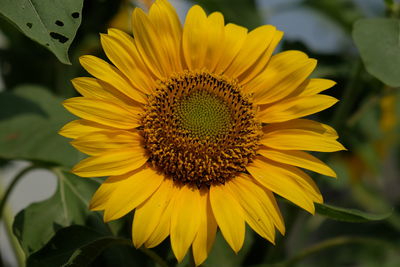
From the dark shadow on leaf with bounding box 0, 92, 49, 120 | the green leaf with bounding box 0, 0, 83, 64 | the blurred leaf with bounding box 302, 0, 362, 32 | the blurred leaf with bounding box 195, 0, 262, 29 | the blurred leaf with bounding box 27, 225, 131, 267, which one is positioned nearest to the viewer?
the green leaf with bounding box 0, 0, 83, 64

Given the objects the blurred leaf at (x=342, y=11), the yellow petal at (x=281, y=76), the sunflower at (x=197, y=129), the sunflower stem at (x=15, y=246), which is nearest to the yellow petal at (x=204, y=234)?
the sunflower at (x=197, y=129)

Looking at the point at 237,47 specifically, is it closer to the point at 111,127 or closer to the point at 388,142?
the point at 111,127

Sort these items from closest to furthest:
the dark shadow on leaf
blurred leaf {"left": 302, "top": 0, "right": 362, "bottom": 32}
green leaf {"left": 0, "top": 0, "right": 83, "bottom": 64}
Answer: green leaf {"left": 0, "top": 0, "right": 83, "bottom": 64}, the dark shadow on leaf, blurred leaf {"left": 302, "top": 0, "right": 362, "bottom": 32}

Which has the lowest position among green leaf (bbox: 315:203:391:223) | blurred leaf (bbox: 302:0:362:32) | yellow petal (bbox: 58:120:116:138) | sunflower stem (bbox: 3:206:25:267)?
blurred leaf (bbox: 302:0:362:32)

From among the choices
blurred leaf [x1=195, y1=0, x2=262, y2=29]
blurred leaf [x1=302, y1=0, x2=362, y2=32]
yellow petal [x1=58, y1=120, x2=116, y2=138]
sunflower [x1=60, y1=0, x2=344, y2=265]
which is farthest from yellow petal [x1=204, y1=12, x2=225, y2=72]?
blurred leaf [x1=302, y1=0, x2=362, y2=32]

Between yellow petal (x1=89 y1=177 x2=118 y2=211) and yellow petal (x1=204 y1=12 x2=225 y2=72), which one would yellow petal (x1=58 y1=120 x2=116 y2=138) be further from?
yellow petal (x1=204 y1=12 x2=225 y2=72)
